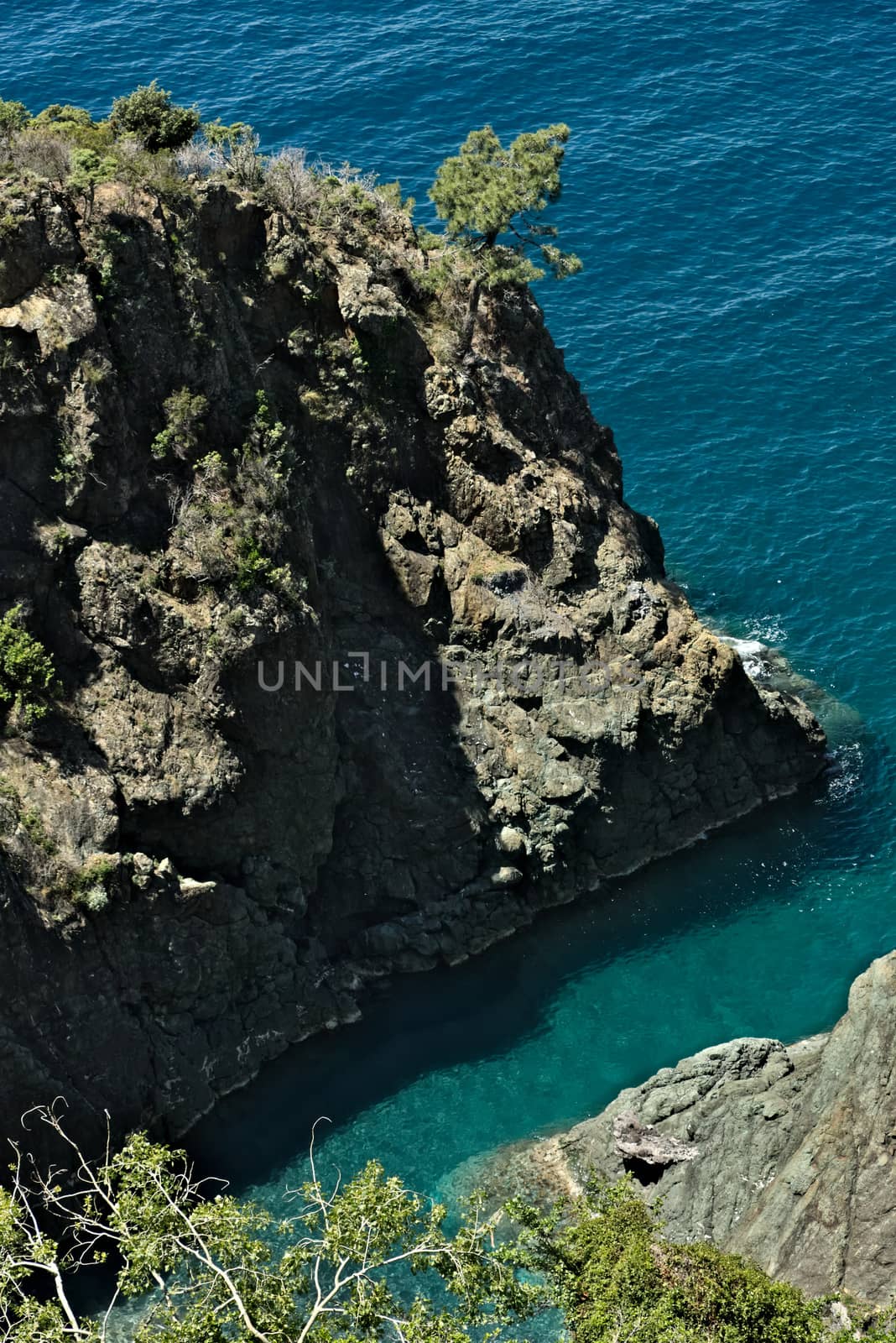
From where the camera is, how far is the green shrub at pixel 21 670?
48.3 meters

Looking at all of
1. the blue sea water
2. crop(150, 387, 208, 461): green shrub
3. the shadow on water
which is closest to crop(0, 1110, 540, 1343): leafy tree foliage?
the shadow on water

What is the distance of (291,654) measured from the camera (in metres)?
53.5

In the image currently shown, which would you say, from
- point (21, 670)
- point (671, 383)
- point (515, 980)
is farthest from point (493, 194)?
point (515, 980)

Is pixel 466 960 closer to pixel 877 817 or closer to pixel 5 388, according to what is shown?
pixel 877 817

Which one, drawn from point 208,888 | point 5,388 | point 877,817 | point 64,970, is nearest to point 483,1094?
point 208,888

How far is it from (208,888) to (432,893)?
1004 cm

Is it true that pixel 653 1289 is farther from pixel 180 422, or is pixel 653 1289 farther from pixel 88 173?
pixel 88 173

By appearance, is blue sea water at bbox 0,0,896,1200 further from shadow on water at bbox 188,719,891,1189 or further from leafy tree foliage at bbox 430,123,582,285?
leafy tree foliage at bbox 430,123,582,285

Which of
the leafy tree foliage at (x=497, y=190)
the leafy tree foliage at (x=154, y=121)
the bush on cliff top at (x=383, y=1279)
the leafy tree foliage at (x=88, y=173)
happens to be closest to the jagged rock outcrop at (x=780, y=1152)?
the bush on cliff top at (x=383, y=1279)

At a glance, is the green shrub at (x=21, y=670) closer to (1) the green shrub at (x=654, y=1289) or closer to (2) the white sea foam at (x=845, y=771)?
(1) the green shrub at (x=654, y=1289)

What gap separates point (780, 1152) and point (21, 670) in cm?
2851

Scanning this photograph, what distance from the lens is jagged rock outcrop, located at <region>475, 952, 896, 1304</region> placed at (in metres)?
43.8

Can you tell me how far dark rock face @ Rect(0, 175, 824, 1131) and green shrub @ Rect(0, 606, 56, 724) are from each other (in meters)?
0.70

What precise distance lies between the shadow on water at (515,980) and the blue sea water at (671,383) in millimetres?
118
